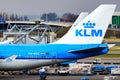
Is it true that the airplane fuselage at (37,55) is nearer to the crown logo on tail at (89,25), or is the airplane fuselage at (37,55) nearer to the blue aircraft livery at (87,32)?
the blue aircraft livery at (87,32)

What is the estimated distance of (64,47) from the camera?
55.8 metres

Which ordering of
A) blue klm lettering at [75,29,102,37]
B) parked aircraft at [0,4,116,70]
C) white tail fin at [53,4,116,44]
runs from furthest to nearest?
blue klm lettering at [75,29,102,37] → white tail fin at [53,4,116,44] → parked aircraft at [0,4,116,70]

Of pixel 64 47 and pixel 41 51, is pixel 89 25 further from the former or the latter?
pixel 41 51

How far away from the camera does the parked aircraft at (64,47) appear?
183ft

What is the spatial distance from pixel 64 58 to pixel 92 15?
6345mm

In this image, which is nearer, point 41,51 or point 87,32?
point 41,51

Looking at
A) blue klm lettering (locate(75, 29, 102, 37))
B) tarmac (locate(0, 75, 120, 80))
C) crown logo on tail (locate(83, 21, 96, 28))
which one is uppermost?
crown logo on tail (locate(83, 21, 96, 28))

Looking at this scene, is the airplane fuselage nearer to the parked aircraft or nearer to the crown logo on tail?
the parked aircraft

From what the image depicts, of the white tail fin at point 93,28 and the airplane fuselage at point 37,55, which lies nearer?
the airplane fuselage at point 37,55

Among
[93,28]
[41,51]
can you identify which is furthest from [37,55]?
[93,28]

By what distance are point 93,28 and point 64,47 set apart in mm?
4307

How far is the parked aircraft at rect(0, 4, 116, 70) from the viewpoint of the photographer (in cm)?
5572

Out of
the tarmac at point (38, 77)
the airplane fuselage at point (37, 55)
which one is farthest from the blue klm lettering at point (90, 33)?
the tarmac at point (38, 77)


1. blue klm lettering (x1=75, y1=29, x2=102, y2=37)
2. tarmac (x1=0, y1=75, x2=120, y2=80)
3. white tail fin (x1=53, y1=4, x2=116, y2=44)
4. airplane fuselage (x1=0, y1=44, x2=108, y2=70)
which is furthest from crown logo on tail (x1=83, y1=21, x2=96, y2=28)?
tarmac (x1=0, y1=75, x2=120, y2=80)
